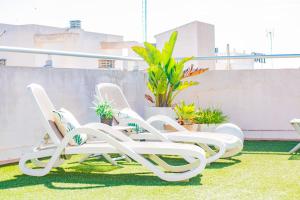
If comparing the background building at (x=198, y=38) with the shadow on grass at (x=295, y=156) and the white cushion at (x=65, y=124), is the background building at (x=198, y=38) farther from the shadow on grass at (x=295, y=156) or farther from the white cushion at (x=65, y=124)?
the white cushion at (x=65, y=124)

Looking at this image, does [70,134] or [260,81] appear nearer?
[70,134]

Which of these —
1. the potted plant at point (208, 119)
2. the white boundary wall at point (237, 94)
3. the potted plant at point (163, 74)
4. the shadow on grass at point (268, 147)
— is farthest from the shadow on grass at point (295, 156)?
the potted plant at point (163, 74)

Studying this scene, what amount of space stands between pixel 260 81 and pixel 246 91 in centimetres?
33

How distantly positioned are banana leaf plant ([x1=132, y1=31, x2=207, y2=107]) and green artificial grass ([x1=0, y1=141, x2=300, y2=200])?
92.4 inches

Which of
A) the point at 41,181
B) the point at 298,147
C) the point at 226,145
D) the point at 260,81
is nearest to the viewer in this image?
Answer: the point at 41,181

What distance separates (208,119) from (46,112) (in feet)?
12.2

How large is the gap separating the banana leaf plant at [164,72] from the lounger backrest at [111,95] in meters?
1.19

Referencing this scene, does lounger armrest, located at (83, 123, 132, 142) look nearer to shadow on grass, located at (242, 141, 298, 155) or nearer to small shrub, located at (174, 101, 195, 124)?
shadow on grass, located at (242, 141, 298, 155)

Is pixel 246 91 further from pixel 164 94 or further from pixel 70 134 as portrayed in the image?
pixel 70 134

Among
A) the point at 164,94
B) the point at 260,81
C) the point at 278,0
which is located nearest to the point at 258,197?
the point at 164,94

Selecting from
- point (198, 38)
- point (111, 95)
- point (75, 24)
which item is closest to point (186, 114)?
point (111, 95)

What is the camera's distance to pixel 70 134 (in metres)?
5.70

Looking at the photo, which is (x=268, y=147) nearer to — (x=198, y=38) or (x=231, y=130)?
(x=231, y=130)

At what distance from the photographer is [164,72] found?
30.2 feet
